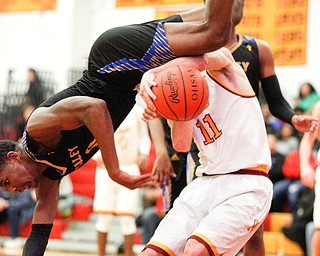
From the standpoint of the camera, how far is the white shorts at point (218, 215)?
3623mm

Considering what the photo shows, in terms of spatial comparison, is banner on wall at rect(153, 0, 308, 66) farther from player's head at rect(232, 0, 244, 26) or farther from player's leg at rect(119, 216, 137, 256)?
player's head at rect(232, 0, 244, 26)

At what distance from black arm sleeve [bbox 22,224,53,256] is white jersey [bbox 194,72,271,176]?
1.25 metres

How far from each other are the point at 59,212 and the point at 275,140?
360 centimetres

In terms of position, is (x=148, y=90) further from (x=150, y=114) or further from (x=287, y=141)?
(x=287, y=141)

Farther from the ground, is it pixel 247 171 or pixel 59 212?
pixel 247 171

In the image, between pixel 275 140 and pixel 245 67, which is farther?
pixel 275 140

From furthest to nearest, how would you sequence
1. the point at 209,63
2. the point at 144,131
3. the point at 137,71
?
the point at 144,131 → the point at 137,71 → the point at 209,63

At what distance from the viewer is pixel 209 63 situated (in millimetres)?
3799

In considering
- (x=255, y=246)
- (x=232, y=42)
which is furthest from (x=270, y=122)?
(x=255, y=246)

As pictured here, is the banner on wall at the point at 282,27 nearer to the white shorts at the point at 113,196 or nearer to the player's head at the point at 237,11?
the white shorts at the point at 113,196

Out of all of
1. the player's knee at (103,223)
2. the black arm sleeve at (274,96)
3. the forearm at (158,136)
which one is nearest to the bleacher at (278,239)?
the player's knee at (103,223)

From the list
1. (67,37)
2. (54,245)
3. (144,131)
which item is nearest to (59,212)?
(54,245)

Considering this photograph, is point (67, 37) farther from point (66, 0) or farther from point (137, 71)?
point (137, 71)

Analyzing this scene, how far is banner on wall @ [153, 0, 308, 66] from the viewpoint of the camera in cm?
1195
